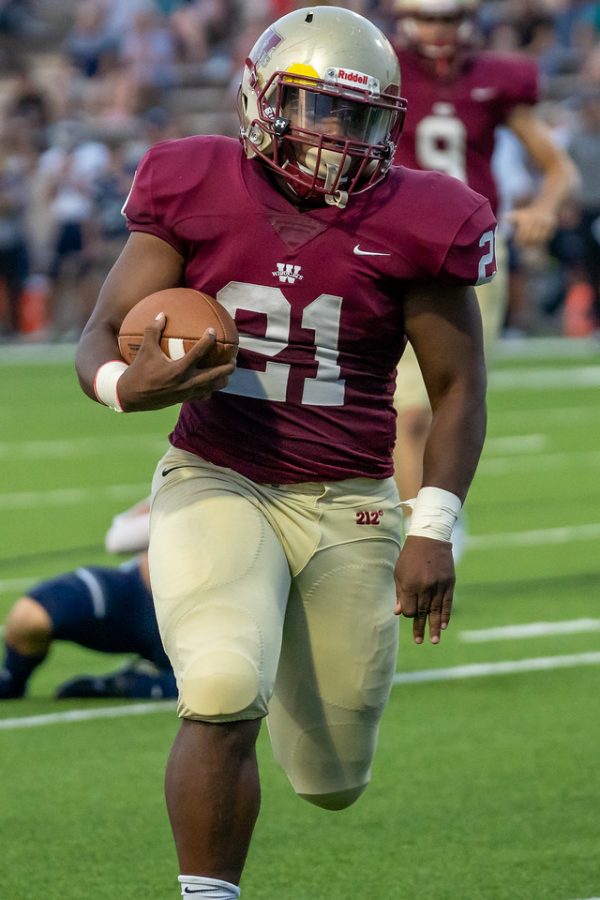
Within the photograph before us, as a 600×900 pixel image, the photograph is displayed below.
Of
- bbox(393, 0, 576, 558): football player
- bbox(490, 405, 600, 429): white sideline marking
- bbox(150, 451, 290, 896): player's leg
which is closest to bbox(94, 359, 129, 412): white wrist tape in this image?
bbox(150, 451, 290, 896): player's leg

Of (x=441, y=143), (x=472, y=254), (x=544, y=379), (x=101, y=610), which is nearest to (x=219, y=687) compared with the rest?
(x=472, y=254)

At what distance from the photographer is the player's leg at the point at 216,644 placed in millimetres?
2883

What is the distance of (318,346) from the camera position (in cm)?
331

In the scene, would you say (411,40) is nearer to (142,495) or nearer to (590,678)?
(590,678)

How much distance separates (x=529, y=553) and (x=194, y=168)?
14.2ft

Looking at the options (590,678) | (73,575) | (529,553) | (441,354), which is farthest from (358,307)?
(529,553)

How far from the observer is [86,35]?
62.2 feet

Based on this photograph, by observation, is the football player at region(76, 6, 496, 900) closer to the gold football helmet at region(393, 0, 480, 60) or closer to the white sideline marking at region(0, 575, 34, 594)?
the gold football helmet at region(393, 0, 480, 60)

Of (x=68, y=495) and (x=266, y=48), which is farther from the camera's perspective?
(x=68, y=495)

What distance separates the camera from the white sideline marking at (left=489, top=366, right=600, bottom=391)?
13172 millimetres

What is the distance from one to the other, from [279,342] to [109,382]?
0.37 meters

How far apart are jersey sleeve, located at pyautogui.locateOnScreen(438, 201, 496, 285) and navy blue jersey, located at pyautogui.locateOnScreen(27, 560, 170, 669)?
2.03 m

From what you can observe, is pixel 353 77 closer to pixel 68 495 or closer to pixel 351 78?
pixel 351 78

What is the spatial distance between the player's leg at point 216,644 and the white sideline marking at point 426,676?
1.83 meters
